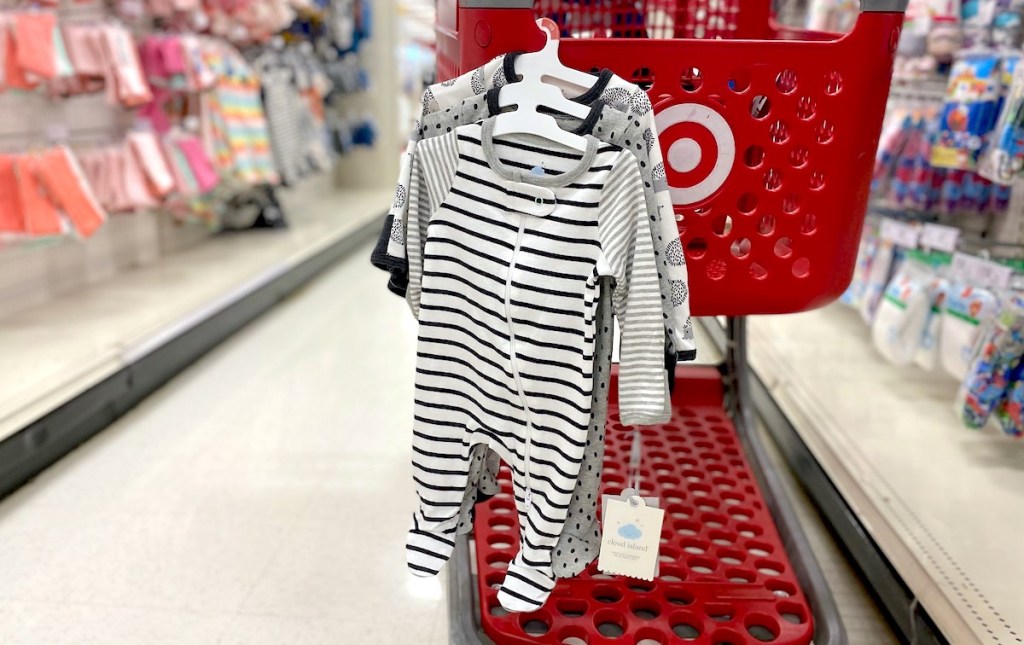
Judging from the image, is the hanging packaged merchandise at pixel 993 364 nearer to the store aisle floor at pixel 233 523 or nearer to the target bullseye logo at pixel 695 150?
the target bullseye logo at pixel 695 150

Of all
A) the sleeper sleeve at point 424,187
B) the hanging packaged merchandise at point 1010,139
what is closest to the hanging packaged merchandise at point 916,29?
the hanging packaged merchandise at point 1010,139

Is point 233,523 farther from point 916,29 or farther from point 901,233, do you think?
point 916,29

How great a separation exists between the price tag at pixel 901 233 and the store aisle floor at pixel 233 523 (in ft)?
4.59

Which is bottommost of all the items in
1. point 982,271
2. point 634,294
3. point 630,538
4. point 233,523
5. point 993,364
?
point 233,523

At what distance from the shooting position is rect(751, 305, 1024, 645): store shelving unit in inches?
51.6

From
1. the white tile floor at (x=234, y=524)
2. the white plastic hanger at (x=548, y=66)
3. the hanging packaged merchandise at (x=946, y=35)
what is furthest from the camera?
the hanging packaged merchandise at (x=946, y=35)

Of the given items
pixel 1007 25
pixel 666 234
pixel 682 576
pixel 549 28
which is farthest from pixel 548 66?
pixel 1007 25

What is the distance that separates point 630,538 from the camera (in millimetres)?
1196

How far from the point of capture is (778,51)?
1.09 m

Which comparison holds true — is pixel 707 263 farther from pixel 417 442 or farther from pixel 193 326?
pixel 193 326

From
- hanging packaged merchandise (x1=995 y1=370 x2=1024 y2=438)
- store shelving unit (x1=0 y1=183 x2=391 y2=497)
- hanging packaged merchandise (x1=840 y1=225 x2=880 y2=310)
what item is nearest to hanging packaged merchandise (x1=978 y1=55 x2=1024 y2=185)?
hanging packaged merchandise (x1=995 y1=370 x2=1024 y2=438)

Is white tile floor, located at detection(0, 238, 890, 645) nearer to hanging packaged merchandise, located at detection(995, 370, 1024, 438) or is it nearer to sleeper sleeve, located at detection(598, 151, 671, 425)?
hanging packaged merchandise, located at detection(995, 370, 1024, 438)

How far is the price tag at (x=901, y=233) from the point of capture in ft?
6.81

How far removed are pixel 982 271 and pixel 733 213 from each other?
92cm
